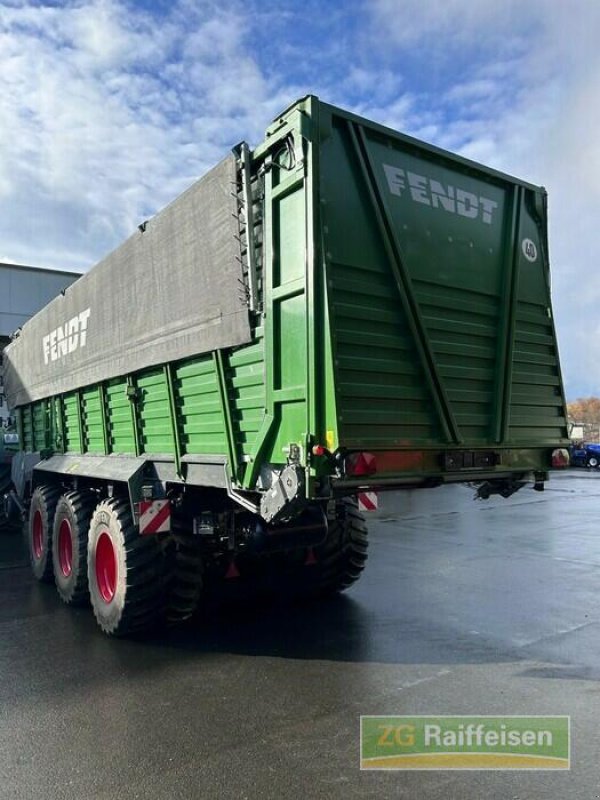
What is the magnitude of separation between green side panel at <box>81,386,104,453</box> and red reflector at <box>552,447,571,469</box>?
14.3 ft

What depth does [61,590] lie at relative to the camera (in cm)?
691

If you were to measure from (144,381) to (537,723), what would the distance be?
13.2 ft

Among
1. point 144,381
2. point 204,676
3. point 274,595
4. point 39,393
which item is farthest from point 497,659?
point 39,393

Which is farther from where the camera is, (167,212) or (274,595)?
(274,595)

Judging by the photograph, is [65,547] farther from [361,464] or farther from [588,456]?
[588,456]

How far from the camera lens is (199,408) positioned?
5.04m

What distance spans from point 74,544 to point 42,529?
1650 millimetres

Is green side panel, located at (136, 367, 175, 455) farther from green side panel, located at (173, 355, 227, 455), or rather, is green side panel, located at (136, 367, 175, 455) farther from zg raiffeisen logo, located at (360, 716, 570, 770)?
zg raiffeisen logo, located at (360, 716, 570, 770)

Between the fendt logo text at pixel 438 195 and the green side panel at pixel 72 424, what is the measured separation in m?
4.64

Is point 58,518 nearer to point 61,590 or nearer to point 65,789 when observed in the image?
point 61,590

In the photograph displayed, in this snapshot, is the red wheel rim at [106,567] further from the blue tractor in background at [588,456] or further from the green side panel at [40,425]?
the blue tractor in background at [588,456]

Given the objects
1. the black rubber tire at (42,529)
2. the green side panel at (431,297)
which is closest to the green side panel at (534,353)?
the green side panel at (431,297)

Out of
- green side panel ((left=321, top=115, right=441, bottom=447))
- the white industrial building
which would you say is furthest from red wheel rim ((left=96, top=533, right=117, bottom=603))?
the white industrial building

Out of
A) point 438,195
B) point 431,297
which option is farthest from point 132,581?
point 438,195
